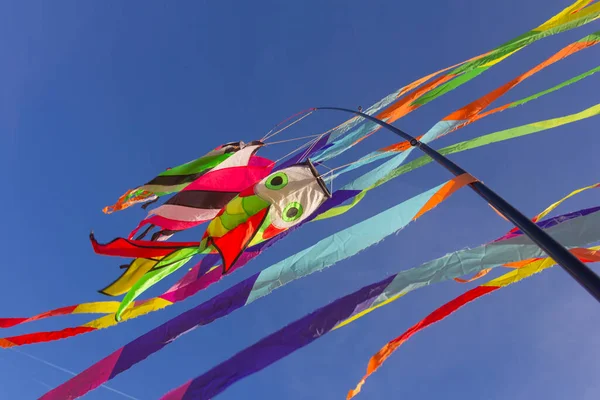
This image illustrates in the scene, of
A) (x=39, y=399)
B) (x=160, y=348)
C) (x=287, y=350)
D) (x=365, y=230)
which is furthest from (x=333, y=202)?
(x=39, y=399)

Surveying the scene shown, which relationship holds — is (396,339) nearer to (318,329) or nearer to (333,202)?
(318,329)

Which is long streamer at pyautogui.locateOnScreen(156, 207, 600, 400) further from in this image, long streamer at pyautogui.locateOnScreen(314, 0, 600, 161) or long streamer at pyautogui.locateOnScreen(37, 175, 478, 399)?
long streamer at pyautogui.locateOnScreen(314, 0, 600, 161)

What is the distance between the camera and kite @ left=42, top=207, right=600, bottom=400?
128 inches

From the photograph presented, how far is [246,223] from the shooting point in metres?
3.93

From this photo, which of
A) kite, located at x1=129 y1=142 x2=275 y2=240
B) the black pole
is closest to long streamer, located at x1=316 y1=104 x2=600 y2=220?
kite, located at x1=129 y1=142 x2=275 y2=240

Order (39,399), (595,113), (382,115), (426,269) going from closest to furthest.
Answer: (426,269)
(39,399)
(595,113)
(382,115)

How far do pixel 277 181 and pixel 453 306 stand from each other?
1988 mm

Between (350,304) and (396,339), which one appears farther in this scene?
(396,339)

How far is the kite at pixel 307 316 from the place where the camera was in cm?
326

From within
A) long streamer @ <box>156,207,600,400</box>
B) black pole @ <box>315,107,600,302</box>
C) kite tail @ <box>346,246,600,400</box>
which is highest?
long streamer @ <box>156,207,600,400</box>

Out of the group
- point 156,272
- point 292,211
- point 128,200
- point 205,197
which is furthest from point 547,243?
point 128,200

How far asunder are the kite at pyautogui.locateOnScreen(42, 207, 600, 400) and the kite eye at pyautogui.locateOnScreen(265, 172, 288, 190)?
679 millimetres

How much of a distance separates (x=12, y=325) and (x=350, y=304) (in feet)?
11.5

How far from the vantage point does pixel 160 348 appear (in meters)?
3.84
